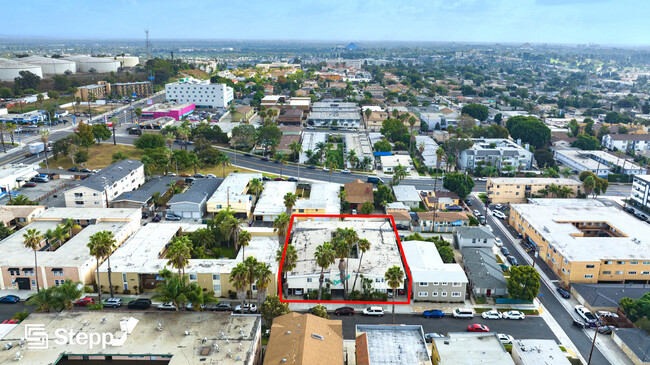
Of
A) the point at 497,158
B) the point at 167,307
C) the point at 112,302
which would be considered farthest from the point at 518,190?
the point at 112,302

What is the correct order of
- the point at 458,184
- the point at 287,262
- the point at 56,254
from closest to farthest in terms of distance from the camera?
the point at 287,262, the point at 56,254, the point at 458,184

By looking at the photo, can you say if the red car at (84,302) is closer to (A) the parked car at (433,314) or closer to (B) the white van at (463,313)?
(A) the parked car at (433,314)

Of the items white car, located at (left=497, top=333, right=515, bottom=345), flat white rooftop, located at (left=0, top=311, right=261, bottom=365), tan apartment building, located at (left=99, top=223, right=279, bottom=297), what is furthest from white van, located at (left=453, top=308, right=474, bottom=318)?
flat white rooftop, located at (left=0, top=311, right=261, bottom=365)

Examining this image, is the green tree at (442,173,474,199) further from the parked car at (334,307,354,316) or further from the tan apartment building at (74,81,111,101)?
the tan apartment building at (74,81,111,101)

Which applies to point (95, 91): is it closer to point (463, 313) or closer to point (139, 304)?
point (139, 304)

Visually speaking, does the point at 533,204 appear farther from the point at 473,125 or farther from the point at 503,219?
the point at 473,125

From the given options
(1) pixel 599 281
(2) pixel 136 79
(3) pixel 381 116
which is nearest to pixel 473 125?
(3) pixel 381 116

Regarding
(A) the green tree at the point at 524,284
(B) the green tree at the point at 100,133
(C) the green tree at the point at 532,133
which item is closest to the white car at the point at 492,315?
(A) the green tree at the point at 524,284
